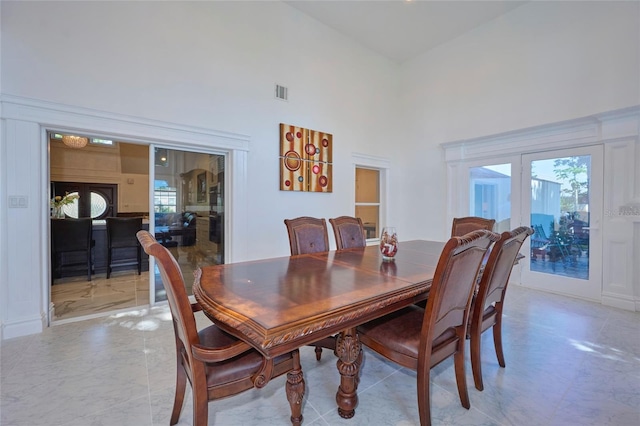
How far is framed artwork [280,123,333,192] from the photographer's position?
13.0 ft

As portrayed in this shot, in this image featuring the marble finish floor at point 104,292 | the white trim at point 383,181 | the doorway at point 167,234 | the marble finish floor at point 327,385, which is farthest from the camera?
the white trim at point 383,181

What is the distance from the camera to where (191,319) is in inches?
45.1

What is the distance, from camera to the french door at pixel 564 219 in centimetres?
346

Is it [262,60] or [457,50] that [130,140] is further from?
[457,50]

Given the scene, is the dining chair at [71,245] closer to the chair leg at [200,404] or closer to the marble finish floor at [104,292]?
the marble finish floor at [104,292]

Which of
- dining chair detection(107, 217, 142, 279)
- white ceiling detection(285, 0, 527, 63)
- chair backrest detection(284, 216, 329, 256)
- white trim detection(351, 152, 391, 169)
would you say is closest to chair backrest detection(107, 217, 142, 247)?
dining chair detection(107, 217, 142, 279)

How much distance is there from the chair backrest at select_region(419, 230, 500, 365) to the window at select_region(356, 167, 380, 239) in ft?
11.7

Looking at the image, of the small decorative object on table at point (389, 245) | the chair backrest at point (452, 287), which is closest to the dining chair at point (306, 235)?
the small decorative object on table at point (389, 245)

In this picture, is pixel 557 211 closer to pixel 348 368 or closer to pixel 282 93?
pixel 348 368

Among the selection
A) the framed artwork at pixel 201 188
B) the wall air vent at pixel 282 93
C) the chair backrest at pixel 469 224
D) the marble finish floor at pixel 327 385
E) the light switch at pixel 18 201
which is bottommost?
the marble finish floor at pixel 327 385

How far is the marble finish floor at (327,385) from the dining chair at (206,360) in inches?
19.2

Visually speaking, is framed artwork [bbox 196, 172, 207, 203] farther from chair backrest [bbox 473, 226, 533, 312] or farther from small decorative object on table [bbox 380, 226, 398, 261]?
chair backrest [bbox 473, 226, 533, 312]

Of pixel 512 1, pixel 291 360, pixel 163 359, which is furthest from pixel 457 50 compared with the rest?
pixel 163 359

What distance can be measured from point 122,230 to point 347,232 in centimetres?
384
